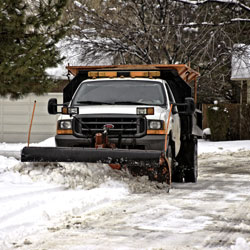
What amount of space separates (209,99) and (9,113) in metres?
15.0

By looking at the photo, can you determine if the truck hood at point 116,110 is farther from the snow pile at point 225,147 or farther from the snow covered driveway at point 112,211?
the snow pile at point 225,147

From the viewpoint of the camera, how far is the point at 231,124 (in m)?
24.6

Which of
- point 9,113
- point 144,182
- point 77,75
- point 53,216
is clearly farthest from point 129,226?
point 9,113

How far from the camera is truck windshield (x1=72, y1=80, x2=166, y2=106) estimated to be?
30.2 feet

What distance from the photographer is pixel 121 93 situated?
367 inches

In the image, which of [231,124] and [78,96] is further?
[231,124]

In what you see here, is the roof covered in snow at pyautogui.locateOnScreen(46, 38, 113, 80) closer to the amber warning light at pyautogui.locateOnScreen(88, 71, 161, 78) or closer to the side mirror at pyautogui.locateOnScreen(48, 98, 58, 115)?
the amber warning light at pyautogui.locateOnScreen(88, 71, 161, 78)

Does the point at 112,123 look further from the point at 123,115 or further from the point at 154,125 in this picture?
the point at 154,125

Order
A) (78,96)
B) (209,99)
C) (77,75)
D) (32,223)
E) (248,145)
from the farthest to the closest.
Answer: (209,99)
(248,145)
(77,75)
(78,96)
(32,223)

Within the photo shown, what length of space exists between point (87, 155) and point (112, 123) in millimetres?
899

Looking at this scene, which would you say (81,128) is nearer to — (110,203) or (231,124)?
(110,203)

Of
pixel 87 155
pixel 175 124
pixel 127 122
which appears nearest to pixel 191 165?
pixel 175 124

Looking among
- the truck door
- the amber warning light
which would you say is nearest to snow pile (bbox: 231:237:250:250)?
the truck door

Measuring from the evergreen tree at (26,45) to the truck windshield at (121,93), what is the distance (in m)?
4.44
